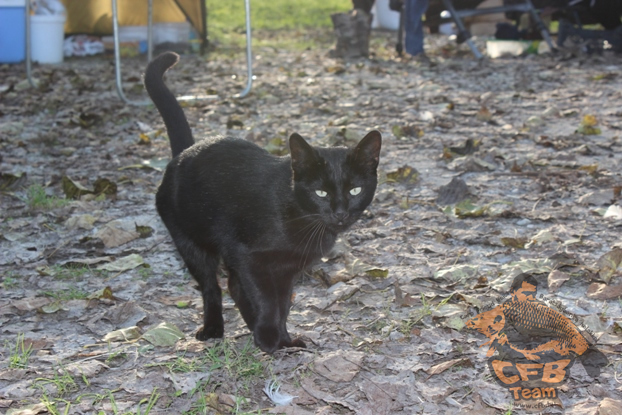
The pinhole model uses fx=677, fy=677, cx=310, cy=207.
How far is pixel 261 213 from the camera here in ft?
8.36

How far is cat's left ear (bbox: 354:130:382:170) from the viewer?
253 centimetres

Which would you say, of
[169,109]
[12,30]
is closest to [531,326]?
[169,109]

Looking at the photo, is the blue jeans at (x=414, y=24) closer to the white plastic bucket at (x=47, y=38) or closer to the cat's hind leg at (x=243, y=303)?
the white plastic bucket at (x=47, y=38)

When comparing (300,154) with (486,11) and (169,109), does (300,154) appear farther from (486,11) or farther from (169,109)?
(486,11)

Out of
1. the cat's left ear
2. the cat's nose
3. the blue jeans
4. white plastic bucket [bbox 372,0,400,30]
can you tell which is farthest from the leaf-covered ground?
white plastic bucket [bbox 372,0,400,30]

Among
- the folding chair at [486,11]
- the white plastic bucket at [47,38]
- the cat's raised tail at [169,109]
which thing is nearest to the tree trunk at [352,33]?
the folding chair at [486,11]

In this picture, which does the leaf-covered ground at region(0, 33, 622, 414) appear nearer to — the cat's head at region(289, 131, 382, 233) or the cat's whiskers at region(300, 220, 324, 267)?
the cat's whiskers at region(300, 220, 324, 267)

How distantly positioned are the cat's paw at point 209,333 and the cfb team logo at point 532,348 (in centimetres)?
97

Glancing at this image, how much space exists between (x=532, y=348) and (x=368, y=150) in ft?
3.07

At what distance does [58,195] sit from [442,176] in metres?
2.49

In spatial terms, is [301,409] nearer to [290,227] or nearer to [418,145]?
[290,227]

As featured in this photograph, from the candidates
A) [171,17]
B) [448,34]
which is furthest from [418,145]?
[448,34]

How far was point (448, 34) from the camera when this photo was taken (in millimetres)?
13078

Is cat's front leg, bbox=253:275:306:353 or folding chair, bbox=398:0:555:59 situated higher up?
folding chair, bbox=398:0:555:59
